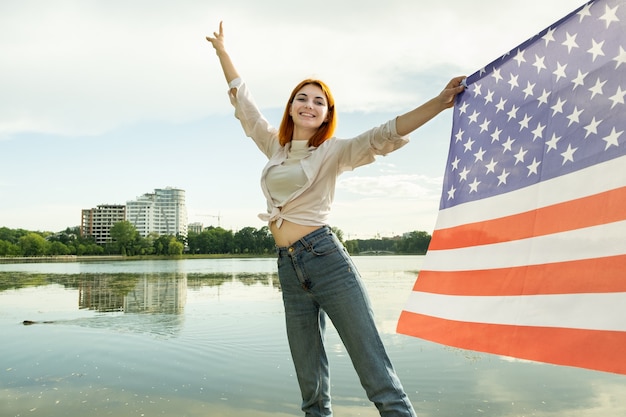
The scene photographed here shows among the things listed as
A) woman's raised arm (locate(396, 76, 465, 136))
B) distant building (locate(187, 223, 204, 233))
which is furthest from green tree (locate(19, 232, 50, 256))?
woman's raised arm (locate(396, 76, 465, 136))

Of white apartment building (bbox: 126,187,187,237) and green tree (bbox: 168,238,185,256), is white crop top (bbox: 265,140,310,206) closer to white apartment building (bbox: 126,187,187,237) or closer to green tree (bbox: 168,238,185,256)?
green tree (bbox: 168,238,185,256)

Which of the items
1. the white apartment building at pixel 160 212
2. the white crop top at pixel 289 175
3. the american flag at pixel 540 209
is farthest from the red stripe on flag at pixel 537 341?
the white apartment building at pixel 160 212

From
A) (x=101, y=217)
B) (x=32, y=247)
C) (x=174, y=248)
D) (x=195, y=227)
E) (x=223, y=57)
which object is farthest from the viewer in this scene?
(x=195, y=227)

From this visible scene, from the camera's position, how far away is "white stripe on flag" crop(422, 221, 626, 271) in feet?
6.57

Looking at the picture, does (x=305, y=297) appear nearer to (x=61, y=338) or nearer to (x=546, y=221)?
(x=546, y=221)

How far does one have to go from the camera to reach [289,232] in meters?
2.47

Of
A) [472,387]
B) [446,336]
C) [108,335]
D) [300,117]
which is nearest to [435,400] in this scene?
[472,387]

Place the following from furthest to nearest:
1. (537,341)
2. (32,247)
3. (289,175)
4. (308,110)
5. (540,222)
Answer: (32,247), (308,110), (289,175), (540,222), (537,341)

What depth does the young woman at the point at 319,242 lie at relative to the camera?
2.30 metres

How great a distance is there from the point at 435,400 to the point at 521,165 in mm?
2800

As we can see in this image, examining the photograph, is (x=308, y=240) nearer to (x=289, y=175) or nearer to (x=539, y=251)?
(x=289, y=175)

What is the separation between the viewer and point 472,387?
15.7 feet

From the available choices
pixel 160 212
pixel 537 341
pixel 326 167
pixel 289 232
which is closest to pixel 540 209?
pixel 537 341

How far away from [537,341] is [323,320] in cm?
102
